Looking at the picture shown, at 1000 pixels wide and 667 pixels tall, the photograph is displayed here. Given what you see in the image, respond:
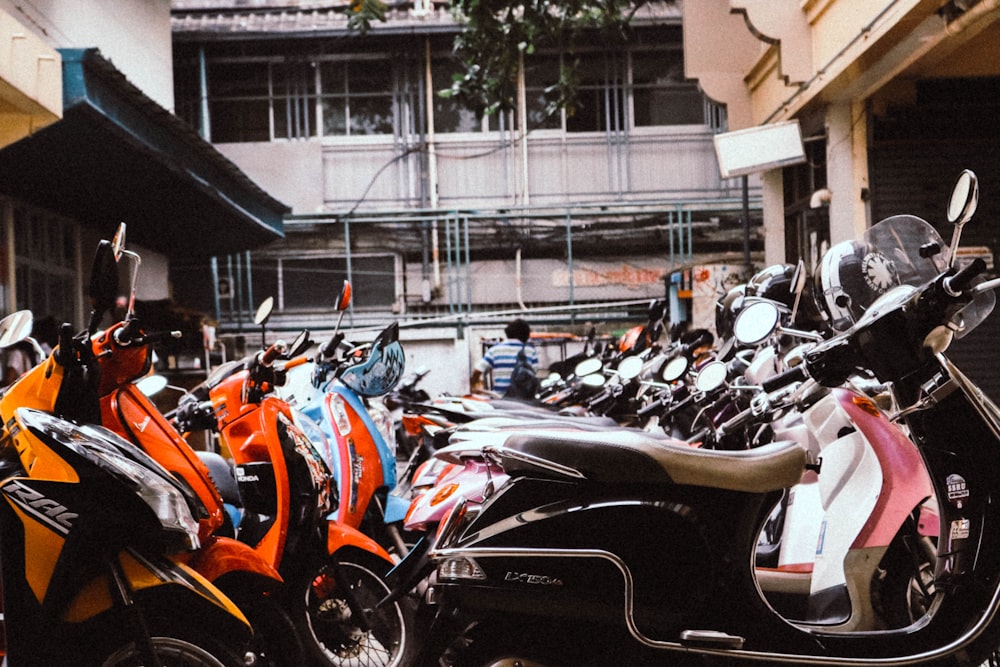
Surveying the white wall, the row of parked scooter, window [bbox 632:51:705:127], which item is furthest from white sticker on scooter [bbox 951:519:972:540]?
window [bbox 632:51:705:127]

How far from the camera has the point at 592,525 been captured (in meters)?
2.38

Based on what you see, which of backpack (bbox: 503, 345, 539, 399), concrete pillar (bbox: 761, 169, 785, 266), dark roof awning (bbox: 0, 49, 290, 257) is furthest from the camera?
concrete pillar (bbox: 761, 169, 785, 266)

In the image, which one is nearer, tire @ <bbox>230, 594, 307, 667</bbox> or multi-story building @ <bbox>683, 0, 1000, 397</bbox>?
tire @ <bbox>230, 594, 307, 667</bbox>

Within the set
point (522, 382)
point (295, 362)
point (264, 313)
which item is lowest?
point (522, 382)

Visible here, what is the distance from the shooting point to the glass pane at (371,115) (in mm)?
17203

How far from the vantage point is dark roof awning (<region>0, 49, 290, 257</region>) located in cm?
705

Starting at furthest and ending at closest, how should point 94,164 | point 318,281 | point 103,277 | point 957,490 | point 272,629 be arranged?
1. point 318,281
2. point 94,164
3. point 272,629
4. point 957,490
5. point 103,277

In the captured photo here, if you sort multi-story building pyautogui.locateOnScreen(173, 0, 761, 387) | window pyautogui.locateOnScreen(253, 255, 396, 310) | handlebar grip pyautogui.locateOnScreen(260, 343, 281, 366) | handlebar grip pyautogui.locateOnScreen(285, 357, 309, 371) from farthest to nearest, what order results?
window pyautogui.locateOnScreen(253, 255, 396, 310)
multi-story building pyautogui.locateOnScreen(173, 0, 761, 387)
handlebar grip pyautogui.locateOnScreen(285, 357, 309, 371)
handlebar grip pyautogui.locateOnScreen(260, 343, 281, 366)

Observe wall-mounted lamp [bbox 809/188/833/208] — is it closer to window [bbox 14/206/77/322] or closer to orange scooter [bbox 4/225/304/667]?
orange scooter [bbox 4/225/304/667]

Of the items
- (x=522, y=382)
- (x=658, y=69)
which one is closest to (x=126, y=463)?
(x=522, y=382)

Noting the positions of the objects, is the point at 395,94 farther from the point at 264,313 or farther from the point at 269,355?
the point at 269,355

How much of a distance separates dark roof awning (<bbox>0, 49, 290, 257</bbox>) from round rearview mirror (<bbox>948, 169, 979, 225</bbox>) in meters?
5.86

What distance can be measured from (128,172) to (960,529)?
7.86m

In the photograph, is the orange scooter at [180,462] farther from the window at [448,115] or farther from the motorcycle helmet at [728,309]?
the window at [448,115]
